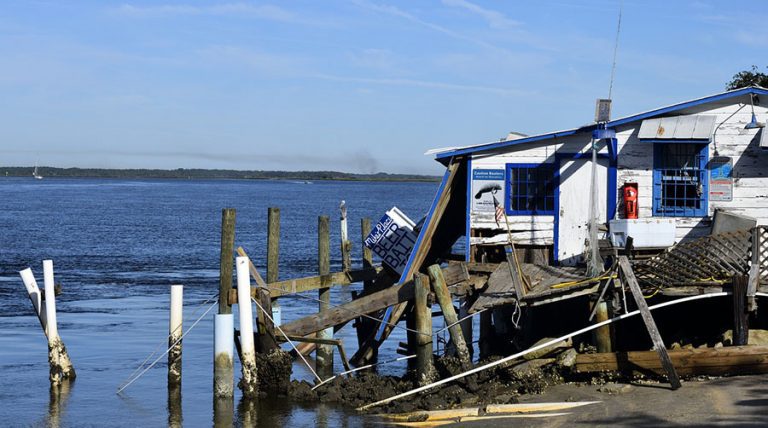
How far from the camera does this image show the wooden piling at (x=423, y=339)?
17.3 meters

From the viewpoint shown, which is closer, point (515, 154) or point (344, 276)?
point (515, 154)

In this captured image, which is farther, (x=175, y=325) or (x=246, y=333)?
(x=175, y=325)

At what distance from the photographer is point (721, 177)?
65.6 feet

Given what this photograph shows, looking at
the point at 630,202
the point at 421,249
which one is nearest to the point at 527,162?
the point at 630,202

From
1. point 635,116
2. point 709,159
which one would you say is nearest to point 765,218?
point 709,159

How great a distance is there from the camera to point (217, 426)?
16812mm

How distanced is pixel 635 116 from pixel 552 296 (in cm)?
472

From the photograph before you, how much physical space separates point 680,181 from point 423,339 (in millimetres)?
6197

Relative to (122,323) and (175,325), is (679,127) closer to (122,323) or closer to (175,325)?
(175,325)

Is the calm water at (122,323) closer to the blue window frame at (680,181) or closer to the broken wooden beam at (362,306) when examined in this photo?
the broken wooden beam at (362,306)

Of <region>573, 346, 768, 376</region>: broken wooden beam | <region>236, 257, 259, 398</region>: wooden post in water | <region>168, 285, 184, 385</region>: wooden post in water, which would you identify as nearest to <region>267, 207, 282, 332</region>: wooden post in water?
<region>168, 285, 184, 385</region>: wooden post in water

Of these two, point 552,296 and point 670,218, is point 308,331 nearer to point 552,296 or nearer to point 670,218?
point 552,296

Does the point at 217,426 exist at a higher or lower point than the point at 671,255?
lower

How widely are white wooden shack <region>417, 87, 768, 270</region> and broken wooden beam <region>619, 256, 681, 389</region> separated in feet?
12.6
